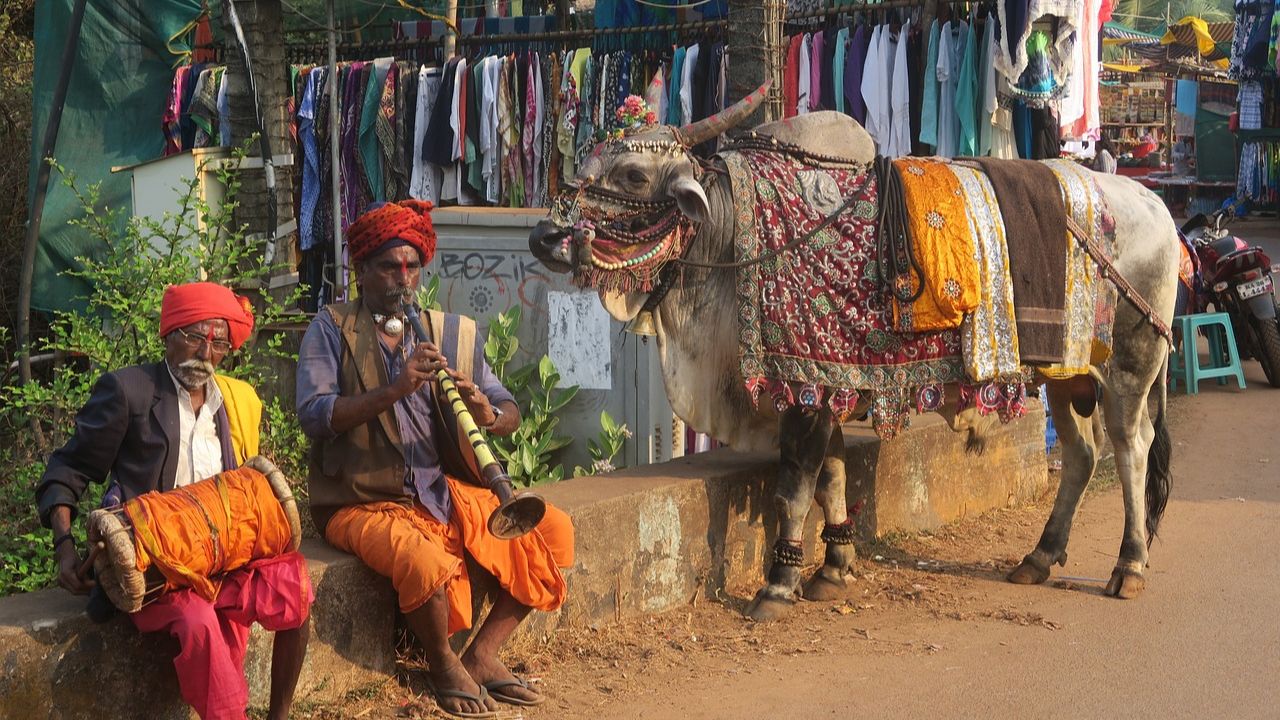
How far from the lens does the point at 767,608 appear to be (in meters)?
5.51

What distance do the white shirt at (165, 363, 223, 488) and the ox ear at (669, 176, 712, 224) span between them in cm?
199

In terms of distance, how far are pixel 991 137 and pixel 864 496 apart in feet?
9.88

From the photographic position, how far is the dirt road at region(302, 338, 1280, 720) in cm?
460

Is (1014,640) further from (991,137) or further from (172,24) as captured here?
(172,24)

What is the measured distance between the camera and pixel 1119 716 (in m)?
4.52

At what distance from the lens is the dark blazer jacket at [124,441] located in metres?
3.67

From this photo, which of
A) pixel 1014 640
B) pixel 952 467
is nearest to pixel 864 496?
pixel 952 467

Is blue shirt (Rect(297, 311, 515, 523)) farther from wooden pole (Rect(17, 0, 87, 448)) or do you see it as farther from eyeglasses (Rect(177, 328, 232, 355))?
wooden pole (Rect(17, 0, 87, 448))

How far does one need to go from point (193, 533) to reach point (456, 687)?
1052mm

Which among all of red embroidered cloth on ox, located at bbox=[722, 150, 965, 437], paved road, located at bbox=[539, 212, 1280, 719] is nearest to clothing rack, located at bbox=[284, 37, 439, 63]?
red embroidered cloth on ox, located at bbox=[722, 150, 965, 437]

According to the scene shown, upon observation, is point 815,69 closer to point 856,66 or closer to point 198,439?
point 856,66

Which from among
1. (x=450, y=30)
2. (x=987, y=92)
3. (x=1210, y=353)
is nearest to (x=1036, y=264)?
(x=987, y=92)

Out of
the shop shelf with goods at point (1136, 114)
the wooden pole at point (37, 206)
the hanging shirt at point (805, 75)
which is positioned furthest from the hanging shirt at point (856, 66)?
the shop shelf with goods at point (1136, 114)

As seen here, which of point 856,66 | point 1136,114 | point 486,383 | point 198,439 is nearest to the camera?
point 198,439
